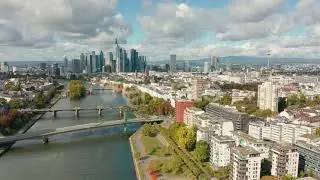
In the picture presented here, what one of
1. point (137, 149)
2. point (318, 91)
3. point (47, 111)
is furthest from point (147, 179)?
point (318, 91)

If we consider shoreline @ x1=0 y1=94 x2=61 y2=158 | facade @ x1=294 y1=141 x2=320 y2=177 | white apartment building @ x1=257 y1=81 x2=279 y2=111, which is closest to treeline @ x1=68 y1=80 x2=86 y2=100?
shoreline @ x1=0 y1=94 x2=61 y2=158

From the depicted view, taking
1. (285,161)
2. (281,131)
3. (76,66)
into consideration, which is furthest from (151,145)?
(76,66)

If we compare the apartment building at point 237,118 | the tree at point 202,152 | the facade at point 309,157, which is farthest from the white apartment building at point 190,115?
the facade at point 309,157

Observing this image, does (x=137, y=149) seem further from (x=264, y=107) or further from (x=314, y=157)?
(x=264, y=107)

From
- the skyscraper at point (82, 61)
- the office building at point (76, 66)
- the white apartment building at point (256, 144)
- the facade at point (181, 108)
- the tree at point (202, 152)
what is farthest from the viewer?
the skyscraper at point (82, 61)

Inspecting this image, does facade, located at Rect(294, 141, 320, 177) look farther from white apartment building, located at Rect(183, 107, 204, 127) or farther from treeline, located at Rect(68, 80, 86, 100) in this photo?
treeline, located at Rect(68, 80, 86, 100)

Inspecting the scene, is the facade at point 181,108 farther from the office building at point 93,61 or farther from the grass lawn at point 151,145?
the office building at point 93,61
